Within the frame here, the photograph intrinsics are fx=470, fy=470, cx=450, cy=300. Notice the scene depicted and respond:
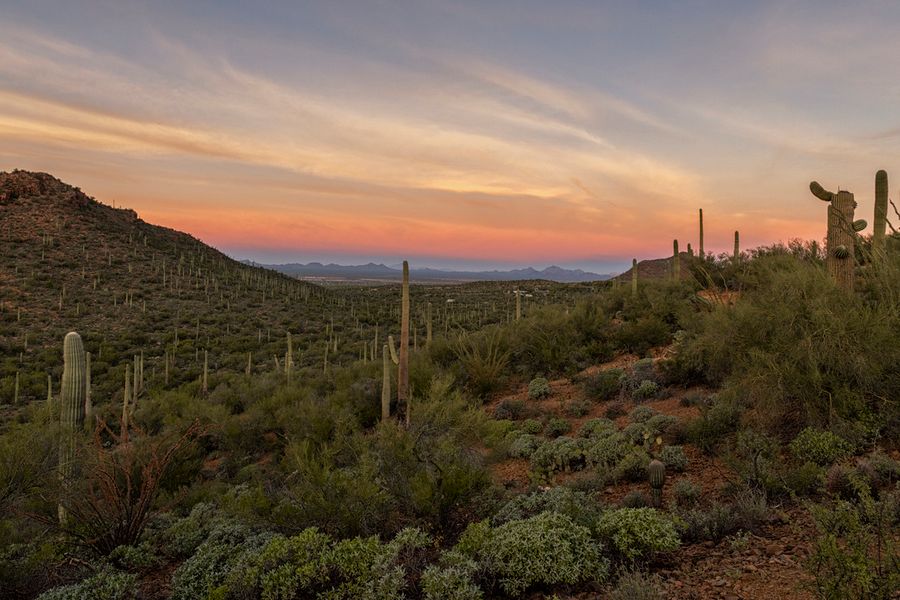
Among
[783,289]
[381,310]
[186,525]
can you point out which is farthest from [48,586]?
[381,310]

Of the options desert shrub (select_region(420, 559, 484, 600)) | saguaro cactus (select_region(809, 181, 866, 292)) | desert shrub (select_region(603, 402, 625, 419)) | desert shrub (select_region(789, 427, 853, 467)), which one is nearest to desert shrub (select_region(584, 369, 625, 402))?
desert shrub (select_region(603, 402, 625, 419))

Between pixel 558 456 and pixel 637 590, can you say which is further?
pixel 558 456

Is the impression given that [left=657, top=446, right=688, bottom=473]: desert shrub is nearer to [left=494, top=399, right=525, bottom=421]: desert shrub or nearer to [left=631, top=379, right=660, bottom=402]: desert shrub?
[left=631, top=379, right=660, bottom=402]: desert shrub

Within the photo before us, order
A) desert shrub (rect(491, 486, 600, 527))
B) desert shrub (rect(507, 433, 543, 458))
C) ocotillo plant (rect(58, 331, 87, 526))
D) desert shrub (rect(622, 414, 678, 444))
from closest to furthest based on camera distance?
desert shrub (rect(491, 486, 600, 527))
ocotillo plant (rect(58, 331, 87, 526))
desert shrub (rect(622, 414, 678, 444))
desert shrub (rect(507, 433, 543, 458))

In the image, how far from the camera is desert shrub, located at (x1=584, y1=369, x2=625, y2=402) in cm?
1116

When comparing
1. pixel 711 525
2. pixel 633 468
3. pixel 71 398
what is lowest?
pixel 633 468

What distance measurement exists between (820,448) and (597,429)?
3671 millimetres

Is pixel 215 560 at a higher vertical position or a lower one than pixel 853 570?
lower

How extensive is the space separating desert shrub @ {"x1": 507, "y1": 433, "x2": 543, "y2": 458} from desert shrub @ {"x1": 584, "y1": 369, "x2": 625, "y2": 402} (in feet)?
9.09

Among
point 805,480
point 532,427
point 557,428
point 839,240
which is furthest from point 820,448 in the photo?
point 532,427

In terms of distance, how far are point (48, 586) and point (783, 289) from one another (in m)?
10.1

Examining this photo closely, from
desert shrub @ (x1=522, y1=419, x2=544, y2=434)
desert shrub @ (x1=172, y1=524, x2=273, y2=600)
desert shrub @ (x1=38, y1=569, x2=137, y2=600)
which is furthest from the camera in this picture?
desert shrub @ (x1=522, y1=419, x2=544, y2=434)

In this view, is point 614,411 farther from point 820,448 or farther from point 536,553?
point 536,553

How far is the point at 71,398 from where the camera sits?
7.34 m
